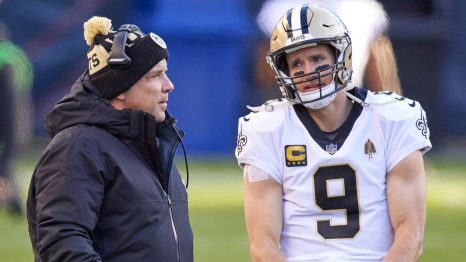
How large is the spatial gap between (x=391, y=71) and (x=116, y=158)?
11099mm

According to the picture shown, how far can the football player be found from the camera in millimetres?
4680

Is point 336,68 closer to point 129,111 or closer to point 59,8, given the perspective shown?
point 129,111

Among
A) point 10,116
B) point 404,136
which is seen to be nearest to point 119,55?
point 404,136

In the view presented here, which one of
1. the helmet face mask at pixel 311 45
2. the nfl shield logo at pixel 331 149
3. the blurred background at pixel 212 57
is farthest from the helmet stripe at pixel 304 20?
the blurred background at pixel 212 57

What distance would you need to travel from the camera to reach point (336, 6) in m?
15.3

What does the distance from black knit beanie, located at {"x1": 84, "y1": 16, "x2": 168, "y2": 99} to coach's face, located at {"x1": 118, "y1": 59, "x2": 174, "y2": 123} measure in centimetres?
2

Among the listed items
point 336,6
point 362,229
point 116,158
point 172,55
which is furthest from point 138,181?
point 172,55

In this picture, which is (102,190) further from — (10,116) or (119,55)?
(10,116)

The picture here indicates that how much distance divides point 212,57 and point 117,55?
12.3 meters

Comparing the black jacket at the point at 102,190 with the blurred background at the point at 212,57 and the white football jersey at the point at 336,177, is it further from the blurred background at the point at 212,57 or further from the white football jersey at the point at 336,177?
the blurred background at the point at 212,57

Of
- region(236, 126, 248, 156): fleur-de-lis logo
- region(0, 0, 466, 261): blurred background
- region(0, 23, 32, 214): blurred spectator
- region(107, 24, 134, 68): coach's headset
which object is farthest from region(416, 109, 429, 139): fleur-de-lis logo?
region(0, 0, 466, 261): blurred background

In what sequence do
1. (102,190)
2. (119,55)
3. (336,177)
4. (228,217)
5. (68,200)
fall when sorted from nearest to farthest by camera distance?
(68,200), (102,190), (119,55), (336,177), (228,217)

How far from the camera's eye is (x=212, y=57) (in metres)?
16.9

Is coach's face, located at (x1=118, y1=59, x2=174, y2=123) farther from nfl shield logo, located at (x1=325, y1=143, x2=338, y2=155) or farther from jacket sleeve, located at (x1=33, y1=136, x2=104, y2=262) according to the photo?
nfl shield logo, located at (x1=325, y1=143, x2=338, y2=155)
